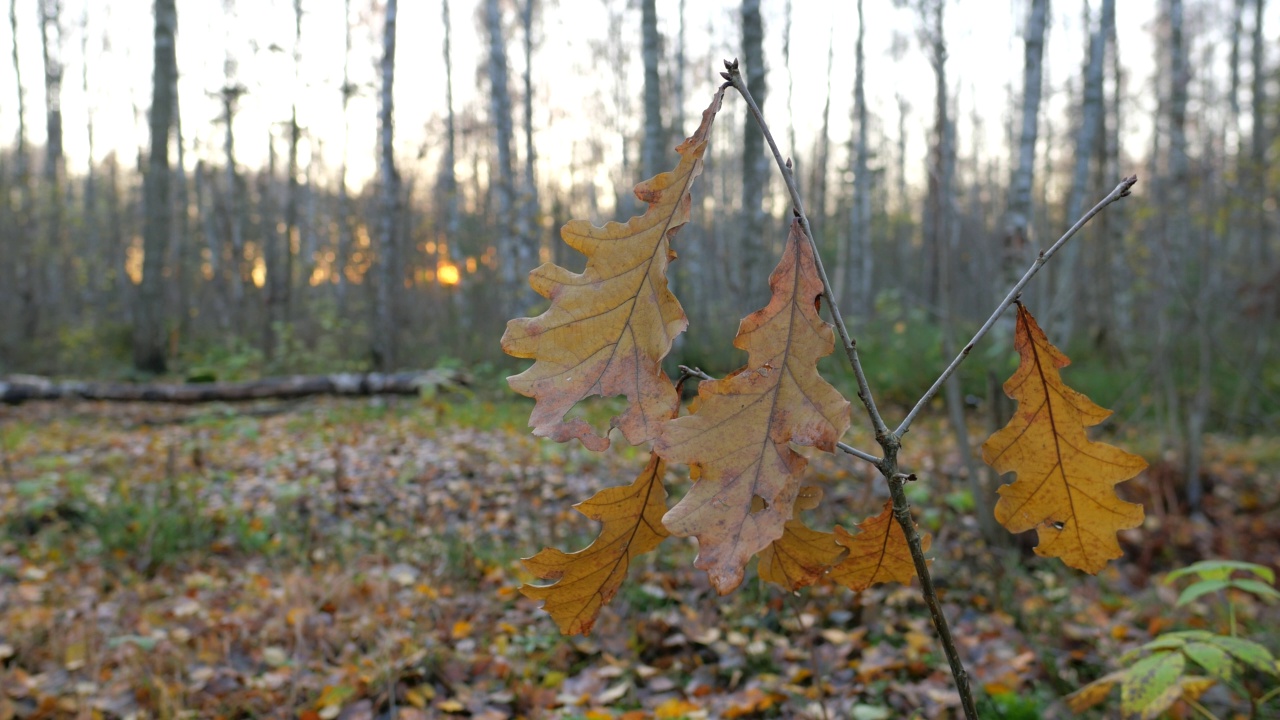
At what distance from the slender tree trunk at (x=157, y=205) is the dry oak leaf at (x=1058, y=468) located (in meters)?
12.1

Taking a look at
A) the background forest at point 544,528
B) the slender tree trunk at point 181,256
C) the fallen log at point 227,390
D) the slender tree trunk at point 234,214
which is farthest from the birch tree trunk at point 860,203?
the slender tree trunk at point 181,256

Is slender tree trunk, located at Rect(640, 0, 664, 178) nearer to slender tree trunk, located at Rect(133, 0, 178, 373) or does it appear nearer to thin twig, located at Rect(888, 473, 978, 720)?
slender tree trunk, located at Rect(133, 0, 178, 373)

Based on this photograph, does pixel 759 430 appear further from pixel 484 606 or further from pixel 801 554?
pixel 484 606

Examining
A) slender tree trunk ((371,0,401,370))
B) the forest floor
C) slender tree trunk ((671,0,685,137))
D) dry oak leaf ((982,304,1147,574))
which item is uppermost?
slender tree trunk ((671,0,685,137))

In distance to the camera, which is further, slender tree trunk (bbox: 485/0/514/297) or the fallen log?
slender tree trunk (bbox: 485/0/514/297)

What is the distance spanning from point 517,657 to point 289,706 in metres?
0.67

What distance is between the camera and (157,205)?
10.5m

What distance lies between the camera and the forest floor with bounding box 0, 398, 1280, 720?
221cm

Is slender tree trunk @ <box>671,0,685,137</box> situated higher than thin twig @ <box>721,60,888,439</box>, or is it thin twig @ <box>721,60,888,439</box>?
slender tree trunk @ <box>671,0,685,137</box>

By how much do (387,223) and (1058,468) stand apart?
34.2 feet

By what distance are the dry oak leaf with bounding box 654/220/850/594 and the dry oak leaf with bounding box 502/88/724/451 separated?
0.14 ft

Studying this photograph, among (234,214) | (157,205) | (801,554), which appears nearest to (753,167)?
(801,554)

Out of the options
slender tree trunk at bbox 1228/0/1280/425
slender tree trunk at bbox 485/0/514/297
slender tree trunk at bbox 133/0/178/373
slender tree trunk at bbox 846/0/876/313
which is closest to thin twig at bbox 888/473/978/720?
slender tree trunk at bbox 1228/0/1280/425

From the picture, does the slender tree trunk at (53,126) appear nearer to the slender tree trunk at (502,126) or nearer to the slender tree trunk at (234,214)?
the slender tree trunk at (234,214)
